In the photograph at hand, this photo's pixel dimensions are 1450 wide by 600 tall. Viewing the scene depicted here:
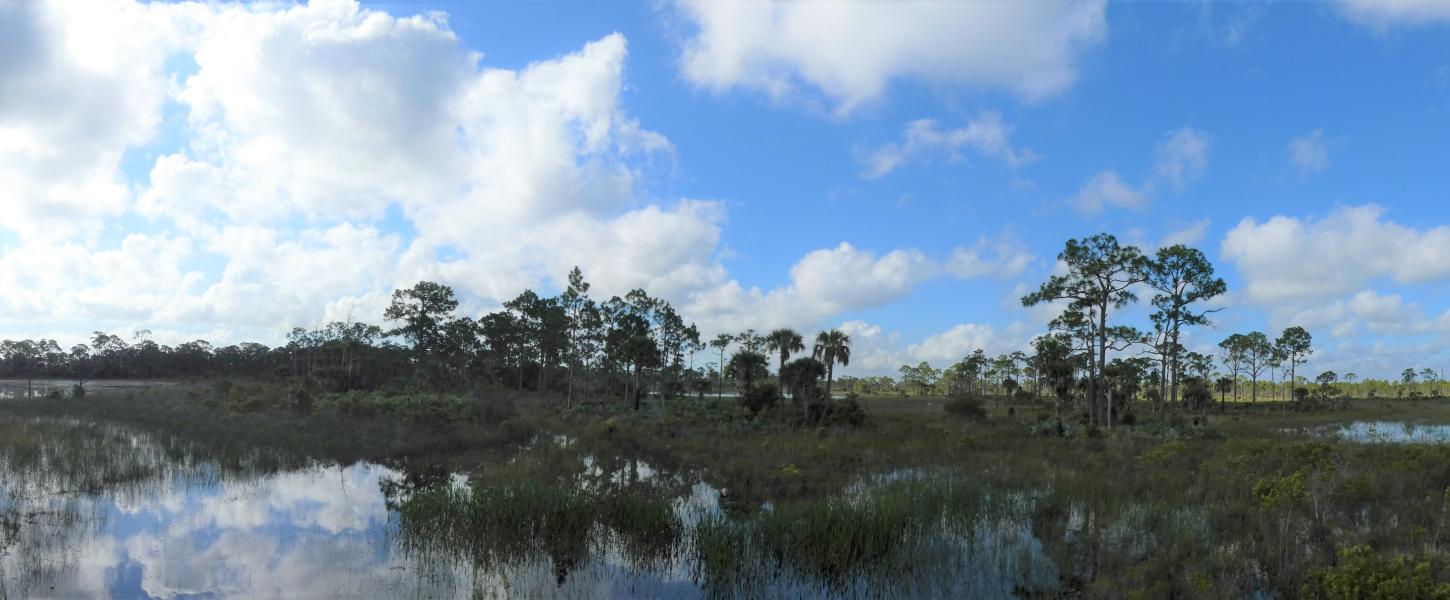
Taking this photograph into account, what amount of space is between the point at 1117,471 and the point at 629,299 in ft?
141

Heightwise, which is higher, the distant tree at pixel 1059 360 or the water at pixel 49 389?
the distant tree at pixel 1059 360

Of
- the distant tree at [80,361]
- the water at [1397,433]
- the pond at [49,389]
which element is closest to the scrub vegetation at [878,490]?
the water at [1397,433]

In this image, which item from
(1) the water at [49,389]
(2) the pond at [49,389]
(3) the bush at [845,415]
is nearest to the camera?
(3) the bush at [845,415]

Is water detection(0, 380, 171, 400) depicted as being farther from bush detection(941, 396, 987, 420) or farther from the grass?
bush detection(941, 396, 987, 420)

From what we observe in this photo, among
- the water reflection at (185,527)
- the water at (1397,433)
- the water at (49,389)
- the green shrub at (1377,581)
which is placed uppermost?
the green shrub at (1377,581)

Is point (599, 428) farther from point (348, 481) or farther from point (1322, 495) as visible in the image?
point (1322, 495)

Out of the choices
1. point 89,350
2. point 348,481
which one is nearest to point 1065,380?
point 348,481

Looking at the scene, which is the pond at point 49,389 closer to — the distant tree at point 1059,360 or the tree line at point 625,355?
the tree line at point 625,355

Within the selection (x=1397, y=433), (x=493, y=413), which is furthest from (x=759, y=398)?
(x=1397, y=433)

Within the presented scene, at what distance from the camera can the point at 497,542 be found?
10.5m

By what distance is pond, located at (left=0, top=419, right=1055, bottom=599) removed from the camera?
8836 millimetres

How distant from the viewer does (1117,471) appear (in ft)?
56.1

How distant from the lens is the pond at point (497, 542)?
884 cm

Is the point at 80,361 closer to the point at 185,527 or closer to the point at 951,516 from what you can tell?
the point at 185,527
